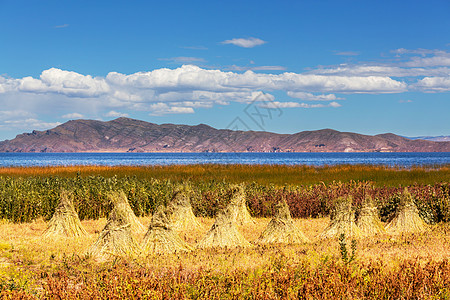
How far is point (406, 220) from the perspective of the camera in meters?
13.2

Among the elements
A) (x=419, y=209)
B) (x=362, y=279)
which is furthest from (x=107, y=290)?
(x=419, y=209)

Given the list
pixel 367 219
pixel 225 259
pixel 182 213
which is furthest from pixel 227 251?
pixel 367 219

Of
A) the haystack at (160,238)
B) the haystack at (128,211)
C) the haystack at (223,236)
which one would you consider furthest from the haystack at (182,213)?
the haystack at (160,238)

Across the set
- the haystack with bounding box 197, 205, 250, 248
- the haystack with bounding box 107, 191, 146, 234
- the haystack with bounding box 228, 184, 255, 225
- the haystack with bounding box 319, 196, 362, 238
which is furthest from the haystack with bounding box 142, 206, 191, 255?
the haystack with bounding box 228, 184, 255, 225

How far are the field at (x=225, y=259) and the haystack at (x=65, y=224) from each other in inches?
16.3

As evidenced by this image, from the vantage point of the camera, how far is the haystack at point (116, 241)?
952 cm

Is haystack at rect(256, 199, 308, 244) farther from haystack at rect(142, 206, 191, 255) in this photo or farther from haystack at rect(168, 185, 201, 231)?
haystack at rect(168, 185, 201, 231)

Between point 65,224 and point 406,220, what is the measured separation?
967 centimetres

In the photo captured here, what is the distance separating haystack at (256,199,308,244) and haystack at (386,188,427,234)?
3.55 metres

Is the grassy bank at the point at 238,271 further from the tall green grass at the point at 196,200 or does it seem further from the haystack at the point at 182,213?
the tall green grass at the point at 196,200

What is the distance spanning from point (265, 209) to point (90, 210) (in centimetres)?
629

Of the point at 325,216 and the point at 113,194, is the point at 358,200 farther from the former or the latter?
the point at 113,194

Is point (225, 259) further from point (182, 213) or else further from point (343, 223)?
point (182, 213)

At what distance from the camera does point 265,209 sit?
651 inches
